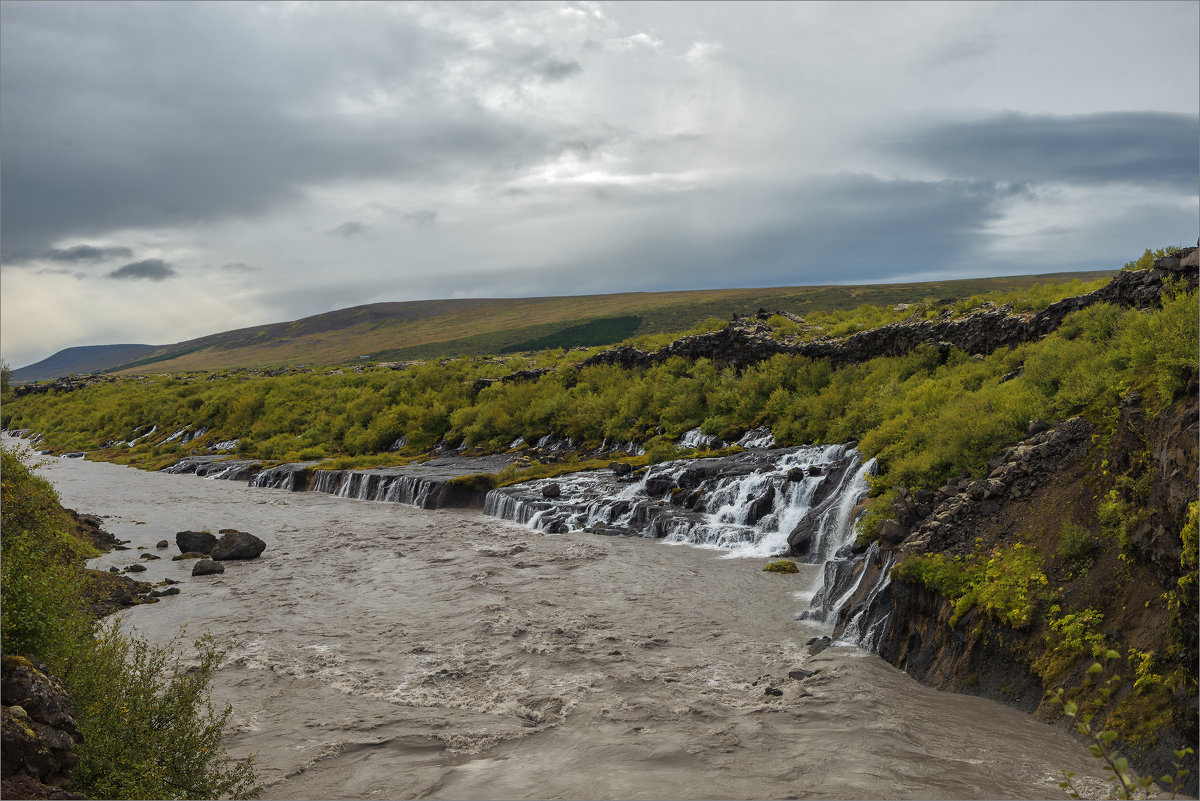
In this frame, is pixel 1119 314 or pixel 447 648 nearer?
pixel 447 648

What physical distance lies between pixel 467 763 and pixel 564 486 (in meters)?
27.1

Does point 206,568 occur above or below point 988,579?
below

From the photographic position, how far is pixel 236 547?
97.8ft

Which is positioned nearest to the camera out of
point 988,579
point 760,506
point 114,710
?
point 114,710

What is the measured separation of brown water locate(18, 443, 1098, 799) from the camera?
1183 centimetres

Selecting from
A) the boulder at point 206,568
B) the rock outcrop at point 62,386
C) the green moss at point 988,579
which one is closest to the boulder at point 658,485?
the boulder at point 206,568

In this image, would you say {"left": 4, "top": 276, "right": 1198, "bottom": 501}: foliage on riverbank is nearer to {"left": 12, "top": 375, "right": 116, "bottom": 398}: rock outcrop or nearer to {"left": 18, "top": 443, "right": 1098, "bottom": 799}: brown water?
{"left": 18, "top": 443, "right": 1098, "bottom": 799}: brown water

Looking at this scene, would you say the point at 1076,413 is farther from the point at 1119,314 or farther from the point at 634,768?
the point at 634,768

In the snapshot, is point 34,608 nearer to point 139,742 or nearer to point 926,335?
point 139,742

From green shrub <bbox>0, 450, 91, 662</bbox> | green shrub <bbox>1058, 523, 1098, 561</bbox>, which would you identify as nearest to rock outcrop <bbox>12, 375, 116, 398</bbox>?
green shrub <bbox>0, 450, 91, 662</bbox>

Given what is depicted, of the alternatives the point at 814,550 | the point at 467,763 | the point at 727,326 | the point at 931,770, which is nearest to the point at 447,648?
the point at 467,763

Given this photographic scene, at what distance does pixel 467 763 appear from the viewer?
12.6 meters

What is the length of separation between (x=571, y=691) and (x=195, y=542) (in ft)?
73.3

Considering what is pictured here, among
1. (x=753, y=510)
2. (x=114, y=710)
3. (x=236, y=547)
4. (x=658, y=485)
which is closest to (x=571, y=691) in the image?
(x=114, y=710)
